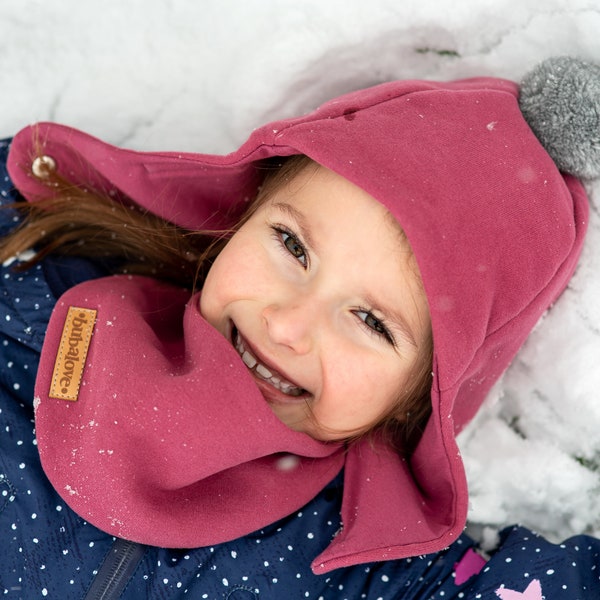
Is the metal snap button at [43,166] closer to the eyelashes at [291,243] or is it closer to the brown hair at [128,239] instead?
the brown hair at [128,239]

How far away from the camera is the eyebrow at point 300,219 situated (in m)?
1.17

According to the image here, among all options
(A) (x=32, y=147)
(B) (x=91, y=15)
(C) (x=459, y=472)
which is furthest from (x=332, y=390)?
(B) (x=91, y=15)

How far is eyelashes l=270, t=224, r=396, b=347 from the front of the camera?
1.18 metres

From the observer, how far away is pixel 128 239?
148 cm

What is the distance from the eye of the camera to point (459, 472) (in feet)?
4.08

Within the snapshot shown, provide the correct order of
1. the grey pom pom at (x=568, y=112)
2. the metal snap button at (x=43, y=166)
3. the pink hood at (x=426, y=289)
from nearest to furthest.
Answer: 1. the pink hood at (x=426, y=289)
2. the grey pom pom at (x=568, y=112)
3. the metal snap button at (x=43, y=166)

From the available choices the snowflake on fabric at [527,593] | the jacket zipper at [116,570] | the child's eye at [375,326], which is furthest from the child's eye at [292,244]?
the snowflake on fabric at [527,593]

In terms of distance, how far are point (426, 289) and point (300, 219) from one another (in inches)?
9.4

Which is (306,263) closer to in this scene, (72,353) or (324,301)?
(324,301)

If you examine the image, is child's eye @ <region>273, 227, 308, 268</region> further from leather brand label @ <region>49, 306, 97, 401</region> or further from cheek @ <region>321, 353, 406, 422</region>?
leather brand label @ <region>49, 306, 97, 401</region>

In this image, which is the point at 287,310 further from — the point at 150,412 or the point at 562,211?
the point at 562,211

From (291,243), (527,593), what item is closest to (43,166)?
(291,243)

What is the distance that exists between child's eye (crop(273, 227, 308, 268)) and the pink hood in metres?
0.13

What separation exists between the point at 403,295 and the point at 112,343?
50 cm
